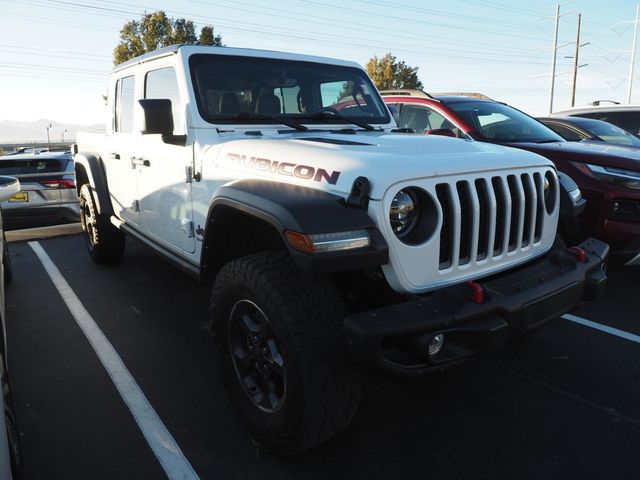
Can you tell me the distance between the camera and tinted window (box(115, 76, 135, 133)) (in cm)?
422

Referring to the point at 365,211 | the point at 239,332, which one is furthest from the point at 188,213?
the point at 365,211

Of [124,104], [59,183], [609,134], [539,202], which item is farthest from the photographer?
[59,183]

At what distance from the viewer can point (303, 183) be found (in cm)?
225

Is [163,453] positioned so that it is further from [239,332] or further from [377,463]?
[377,463]

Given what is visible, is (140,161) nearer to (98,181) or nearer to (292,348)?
(98,181)

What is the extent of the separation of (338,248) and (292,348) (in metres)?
0.44

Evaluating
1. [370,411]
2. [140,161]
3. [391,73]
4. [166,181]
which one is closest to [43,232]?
[140,161]

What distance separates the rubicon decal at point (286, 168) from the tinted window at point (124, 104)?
6.35ft

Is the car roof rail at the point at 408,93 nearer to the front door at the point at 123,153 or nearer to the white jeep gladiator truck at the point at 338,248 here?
the white jeep gladiator truck at the point at 338,248

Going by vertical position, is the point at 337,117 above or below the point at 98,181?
above

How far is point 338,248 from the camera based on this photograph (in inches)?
74.9

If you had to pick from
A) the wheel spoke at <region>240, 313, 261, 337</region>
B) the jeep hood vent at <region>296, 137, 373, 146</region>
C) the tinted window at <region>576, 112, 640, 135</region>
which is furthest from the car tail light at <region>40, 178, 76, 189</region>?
the tinted window at <region>576, 112, 640, 135</region>

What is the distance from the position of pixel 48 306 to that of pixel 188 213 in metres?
2.03

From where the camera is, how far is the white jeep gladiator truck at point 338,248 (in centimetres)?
194
